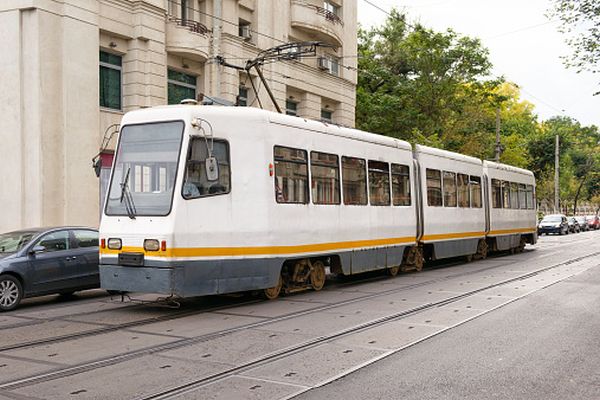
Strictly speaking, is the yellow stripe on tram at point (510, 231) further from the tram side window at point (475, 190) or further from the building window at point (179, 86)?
the building window at point (179, 86)

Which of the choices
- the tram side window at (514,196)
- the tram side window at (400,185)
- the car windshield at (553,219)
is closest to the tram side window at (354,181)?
the tram side window at (400,185)

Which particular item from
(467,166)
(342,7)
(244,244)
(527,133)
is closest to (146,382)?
(244,244)

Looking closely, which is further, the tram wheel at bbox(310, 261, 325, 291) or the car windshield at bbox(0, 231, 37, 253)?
the tram wheel at bbox(310, 261, 325, 291)

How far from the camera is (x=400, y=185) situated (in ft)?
56.4

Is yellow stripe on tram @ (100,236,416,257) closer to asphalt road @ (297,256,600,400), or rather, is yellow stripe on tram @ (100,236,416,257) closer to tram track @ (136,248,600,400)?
tram track @ (136,248,600,400)

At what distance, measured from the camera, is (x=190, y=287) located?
35.1 feet

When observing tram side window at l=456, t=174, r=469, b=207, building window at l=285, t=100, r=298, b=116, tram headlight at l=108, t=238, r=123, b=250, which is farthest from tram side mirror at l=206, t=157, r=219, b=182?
building window at l=285, t=100, r=298, b=116

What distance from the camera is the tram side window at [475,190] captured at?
22.2m

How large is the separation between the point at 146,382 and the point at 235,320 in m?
3.68

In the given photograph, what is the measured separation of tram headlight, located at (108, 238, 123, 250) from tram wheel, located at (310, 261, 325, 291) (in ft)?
13.7

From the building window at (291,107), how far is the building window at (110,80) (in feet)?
30.2

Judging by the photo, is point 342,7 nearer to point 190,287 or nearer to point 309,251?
point 309,251

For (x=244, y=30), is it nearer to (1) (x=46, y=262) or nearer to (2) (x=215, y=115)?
(2) (x=215, y=115)

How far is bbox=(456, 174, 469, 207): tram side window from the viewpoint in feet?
69.4
